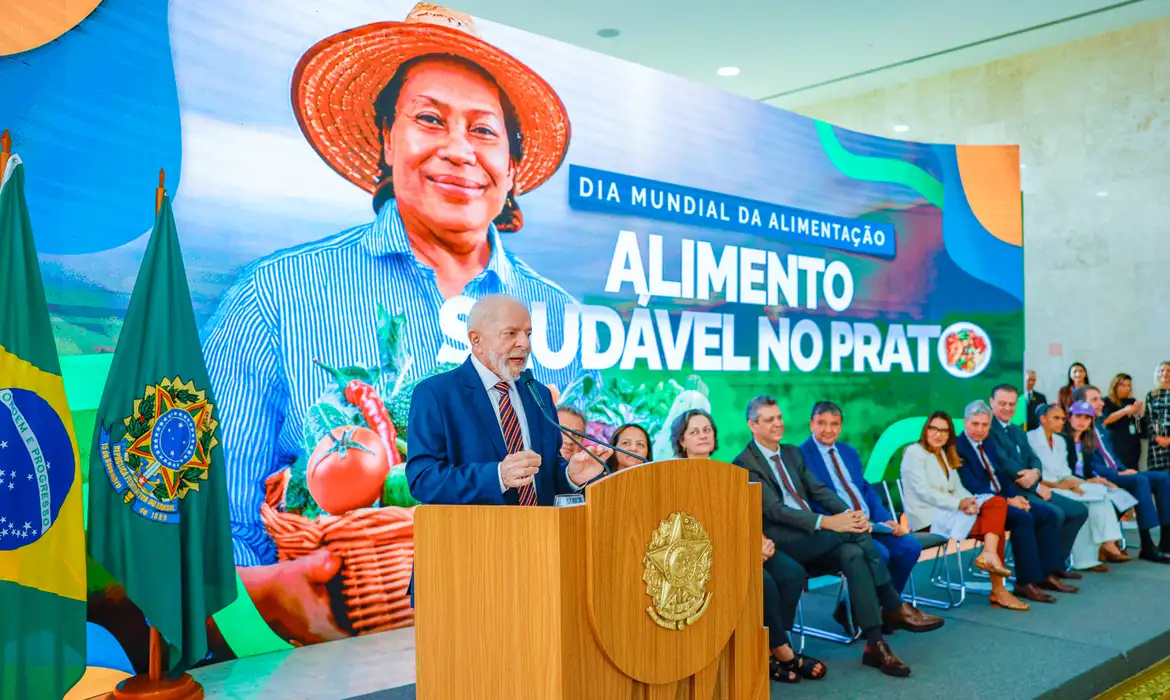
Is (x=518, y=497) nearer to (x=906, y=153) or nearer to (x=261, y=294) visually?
(x=261, y=294)

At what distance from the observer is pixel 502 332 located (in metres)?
2.65

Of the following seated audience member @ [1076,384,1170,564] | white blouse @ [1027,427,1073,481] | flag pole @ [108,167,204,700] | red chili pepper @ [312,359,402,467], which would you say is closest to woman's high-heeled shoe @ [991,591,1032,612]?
white blouse @ [1027,427,1073,481]

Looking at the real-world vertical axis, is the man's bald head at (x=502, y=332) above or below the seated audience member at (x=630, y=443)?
above

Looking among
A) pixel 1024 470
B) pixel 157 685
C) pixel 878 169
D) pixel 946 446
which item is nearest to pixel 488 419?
pixel 157 685

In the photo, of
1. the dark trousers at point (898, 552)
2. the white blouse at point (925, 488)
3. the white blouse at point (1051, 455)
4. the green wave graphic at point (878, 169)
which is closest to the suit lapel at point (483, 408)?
the dark trousers at point (898, 552)

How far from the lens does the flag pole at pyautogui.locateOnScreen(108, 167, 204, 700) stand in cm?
338

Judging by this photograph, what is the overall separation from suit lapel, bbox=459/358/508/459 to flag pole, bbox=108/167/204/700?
1.52 m

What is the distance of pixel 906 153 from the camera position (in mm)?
7375

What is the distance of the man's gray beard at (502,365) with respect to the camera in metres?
2.67

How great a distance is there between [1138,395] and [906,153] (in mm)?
4404

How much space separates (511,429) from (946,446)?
3.63m

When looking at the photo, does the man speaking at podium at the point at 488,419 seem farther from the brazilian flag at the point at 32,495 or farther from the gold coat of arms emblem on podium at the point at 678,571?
the brazilian flag at the point at 32,495

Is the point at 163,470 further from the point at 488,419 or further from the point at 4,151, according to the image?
the point at 488,419

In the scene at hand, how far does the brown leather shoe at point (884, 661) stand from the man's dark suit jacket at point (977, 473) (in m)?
1.83
